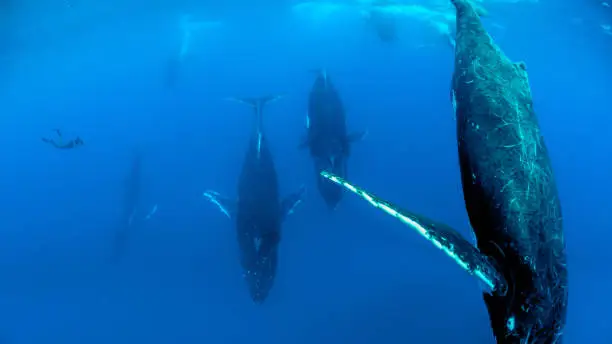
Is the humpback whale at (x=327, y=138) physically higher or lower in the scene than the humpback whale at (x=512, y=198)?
lower

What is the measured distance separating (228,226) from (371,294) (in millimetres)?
8090

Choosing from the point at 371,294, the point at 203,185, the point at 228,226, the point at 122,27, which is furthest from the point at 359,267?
the point at 122,27

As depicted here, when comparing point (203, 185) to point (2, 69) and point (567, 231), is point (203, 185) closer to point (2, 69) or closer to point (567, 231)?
point (567, 231)

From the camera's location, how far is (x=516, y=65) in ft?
16.0

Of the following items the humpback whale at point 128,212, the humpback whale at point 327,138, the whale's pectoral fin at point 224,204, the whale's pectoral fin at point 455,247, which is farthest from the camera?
the humpback whale at point 128,212

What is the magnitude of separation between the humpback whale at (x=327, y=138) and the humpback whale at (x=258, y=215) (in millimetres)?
1342

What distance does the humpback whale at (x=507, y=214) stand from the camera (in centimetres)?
293

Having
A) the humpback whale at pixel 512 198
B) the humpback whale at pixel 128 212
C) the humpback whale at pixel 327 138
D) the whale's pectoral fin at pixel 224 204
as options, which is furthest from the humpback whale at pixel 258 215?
the humpback whale at pixel 128 212

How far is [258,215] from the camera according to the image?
34.7ft

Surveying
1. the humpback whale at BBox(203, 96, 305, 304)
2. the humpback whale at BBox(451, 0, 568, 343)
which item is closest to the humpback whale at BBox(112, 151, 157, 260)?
the humpback whale at BBox(203, 96, 305, 304)

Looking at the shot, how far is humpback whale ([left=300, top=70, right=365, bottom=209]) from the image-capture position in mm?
12664

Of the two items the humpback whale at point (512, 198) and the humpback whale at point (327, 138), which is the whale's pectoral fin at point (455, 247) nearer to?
the humpback whale at point (512, 198)

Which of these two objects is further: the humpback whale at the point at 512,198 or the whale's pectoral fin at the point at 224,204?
the whale's pectoral fin at the point at 224,204

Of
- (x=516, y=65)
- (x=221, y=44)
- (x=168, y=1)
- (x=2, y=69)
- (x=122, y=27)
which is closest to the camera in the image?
(x=516, y=65)
